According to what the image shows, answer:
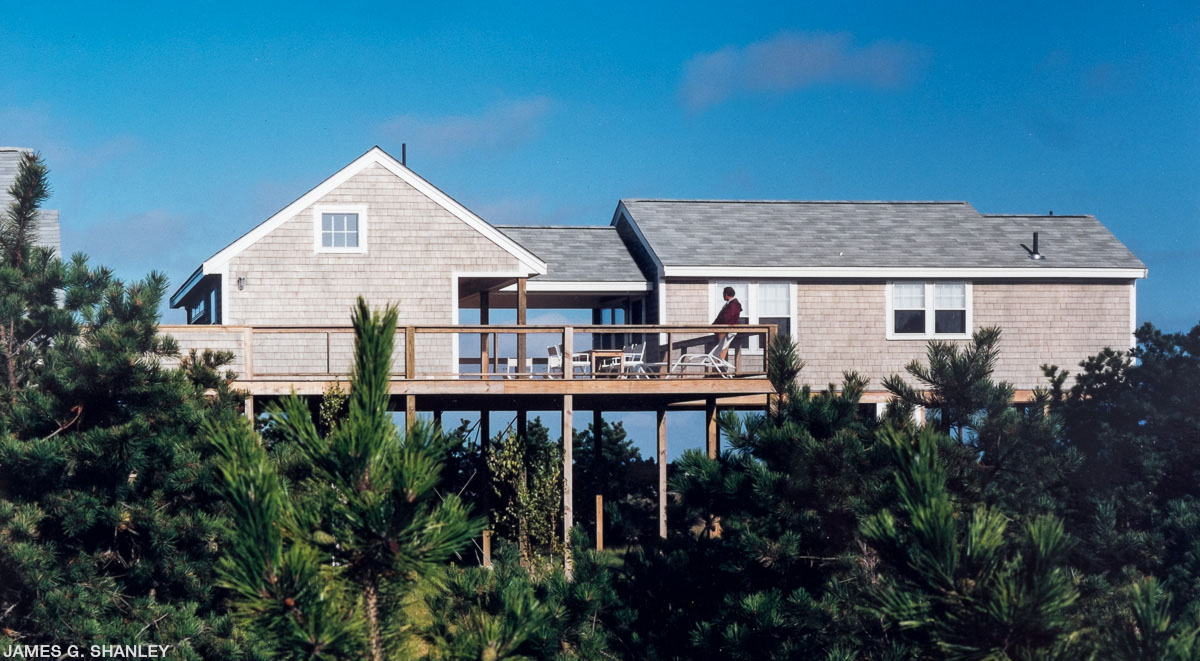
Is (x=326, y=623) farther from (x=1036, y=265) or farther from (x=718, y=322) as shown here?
(x=1036, y=265)

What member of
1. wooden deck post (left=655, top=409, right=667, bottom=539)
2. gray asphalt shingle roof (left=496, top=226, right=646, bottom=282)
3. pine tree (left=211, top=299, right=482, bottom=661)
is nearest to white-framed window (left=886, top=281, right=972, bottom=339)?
gray asphalt shingle roof (left=496, top=226, right=646, bottom=282)

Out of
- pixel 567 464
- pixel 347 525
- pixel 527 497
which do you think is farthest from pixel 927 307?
pixel 347 525

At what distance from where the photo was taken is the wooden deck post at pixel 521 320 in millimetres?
18078

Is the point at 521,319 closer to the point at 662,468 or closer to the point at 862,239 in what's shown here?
the point at 662,468

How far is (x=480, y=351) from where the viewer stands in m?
18.4

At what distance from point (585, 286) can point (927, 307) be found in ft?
19.8

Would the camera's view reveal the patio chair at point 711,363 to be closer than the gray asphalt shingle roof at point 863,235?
Yes

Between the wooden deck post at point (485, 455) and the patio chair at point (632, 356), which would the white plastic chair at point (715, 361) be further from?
the wooden deck post at point (485, 455)

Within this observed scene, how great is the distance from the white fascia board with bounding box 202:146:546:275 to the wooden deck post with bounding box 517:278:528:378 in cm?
27

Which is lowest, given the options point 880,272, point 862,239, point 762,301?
point 762,301

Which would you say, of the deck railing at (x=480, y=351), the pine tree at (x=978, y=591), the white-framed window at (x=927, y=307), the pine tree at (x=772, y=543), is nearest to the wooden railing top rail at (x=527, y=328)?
the deck railing at (x=480, y=351)

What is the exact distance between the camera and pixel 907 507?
10.8 ft

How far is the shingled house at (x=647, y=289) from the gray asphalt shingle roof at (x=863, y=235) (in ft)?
0.17

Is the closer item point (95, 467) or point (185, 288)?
point (95, 467)
